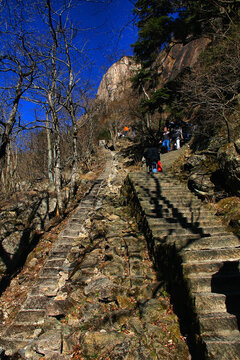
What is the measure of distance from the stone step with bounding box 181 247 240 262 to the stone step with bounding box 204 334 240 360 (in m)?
1.11

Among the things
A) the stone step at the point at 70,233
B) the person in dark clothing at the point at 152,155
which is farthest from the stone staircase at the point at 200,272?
the person in dark clothing at the point at 152,155

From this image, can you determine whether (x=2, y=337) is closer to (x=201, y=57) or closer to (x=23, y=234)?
(x=23, y=234)

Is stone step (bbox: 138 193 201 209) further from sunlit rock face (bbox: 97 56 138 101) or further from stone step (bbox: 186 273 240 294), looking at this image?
sunlit rock face (bbox: 97 56 138 101)

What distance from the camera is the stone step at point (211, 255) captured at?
337 cm

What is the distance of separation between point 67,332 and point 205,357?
2084mm

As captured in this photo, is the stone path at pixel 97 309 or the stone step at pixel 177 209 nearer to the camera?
the stone path at pixel 97 309

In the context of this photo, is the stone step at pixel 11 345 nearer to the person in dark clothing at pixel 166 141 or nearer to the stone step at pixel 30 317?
the stone step at pixel 30 317

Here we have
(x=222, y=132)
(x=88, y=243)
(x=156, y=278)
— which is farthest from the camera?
(x=222, y=132)

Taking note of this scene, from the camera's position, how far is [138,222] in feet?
20.5

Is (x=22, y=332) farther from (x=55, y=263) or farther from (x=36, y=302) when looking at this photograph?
(x=55, y=263)

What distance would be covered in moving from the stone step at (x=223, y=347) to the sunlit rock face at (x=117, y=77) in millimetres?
→ 16377

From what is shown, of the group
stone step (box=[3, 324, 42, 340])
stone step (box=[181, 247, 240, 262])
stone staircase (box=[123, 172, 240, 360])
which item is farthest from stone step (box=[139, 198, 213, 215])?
stone step (box=[3, 324, 42, 340])

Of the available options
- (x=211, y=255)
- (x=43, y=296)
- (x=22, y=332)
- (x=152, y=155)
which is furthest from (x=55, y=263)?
(x=152, y=155)

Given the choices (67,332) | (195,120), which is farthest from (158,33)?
(67,332)
